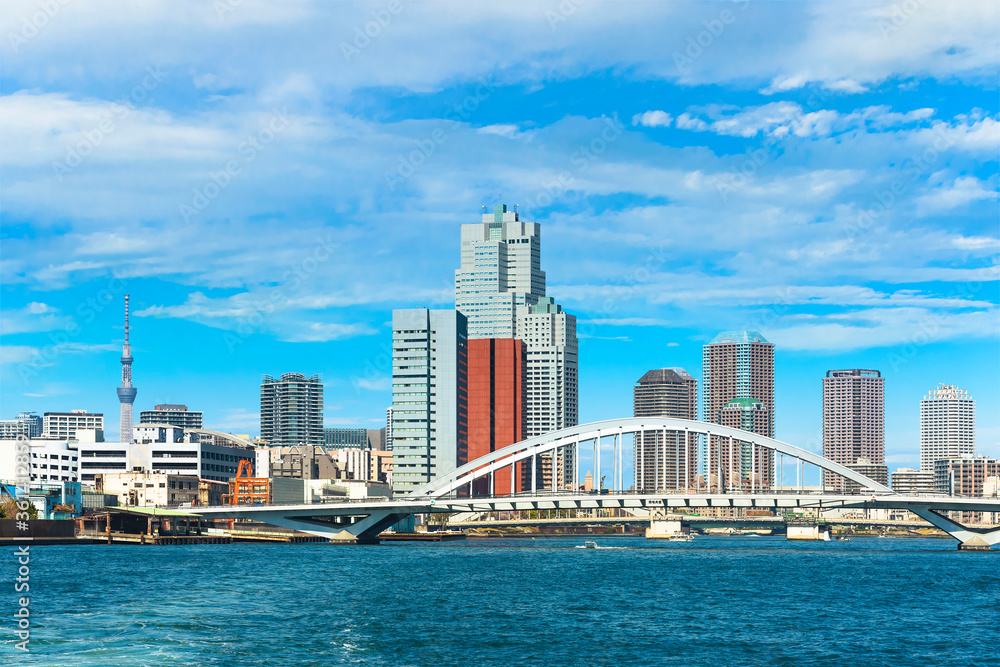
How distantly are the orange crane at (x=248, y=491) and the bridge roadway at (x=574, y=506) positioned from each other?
24.8 meters

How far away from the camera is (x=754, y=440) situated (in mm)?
138375

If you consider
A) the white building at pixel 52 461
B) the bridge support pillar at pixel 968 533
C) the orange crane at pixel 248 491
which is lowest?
the bridge support pillar at pixel 968 533

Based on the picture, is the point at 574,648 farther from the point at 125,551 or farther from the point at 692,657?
the point at 125,551

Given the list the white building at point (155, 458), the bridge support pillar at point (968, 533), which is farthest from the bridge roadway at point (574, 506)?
the white building at point (155, 458)

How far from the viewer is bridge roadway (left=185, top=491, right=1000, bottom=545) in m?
123

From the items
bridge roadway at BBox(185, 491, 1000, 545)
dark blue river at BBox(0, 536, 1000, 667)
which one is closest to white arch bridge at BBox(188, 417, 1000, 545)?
bridge roadway at BBox(185, 491, 1000, 545)

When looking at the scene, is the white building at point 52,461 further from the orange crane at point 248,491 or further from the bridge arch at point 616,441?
the bridge arch at point 616,441

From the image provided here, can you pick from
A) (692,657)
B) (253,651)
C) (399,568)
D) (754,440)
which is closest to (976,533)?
(754,440)

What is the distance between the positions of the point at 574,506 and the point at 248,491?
74.3 metres

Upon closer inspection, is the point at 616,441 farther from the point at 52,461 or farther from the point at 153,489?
the point at 52,461

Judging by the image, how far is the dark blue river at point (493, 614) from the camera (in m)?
43.9

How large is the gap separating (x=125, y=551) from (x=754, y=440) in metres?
71.2

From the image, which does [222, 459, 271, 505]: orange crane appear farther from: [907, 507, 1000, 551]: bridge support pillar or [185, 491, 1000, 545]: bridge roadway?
[907, 507, 1000, 551]: bridge support pillar

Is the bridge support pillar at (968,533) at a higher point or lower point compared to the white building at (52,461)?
lower
